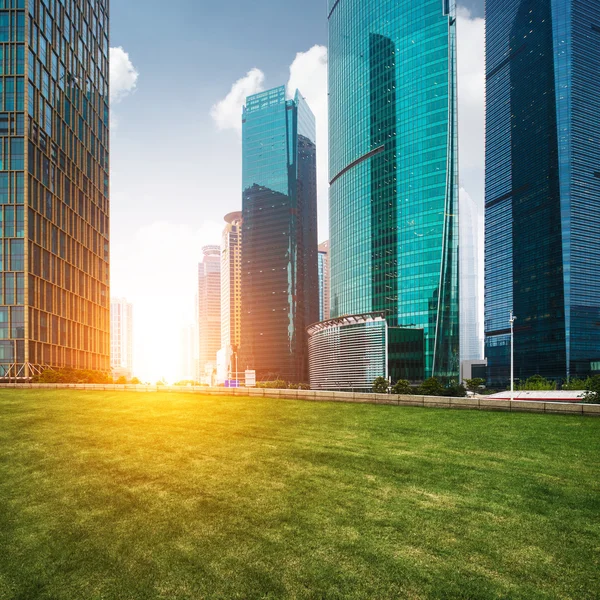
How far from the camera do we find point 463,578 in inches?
284

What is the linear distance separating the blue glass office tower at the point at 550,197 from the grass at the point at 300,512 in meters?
143

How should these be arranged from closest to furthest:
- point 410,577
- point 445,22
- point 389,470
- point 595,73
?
point 410,577 < point 389,470 < point 445,22 < point 595,73

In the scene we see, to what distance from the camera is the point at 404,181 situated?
114500 millimetres

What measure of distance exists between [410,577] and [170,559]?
4.02m

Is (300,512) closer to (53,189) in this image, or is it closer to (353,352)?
(53,189)

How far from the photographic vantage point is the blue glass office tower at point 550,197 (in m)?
141

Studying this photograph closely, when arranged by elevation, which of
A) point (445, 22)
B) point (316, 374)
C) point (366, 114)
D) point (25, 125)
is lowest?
point (316, 374)

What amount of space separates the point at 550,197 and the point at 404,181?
7237 cm

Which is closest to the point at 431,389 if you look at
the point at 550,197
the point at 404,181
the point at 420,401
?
the point at 420,401

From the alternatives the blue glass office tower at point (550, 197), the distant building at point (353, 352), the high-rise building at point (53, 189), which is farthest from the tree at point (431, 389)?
the blue glass office tower at point (550, 197)

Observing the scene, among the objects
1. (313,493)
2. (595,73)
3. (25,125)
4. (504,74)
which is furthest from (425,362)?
(504,74)

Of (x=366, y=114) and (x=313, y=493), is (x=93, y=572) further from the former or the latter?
(x=366, y=114)

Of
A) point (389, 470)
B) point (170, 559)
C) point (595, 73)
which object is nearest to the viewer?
point (170, 559)

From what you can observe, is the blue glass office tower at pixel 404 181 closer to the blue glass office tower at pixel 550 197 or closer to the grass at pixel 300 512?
the blue glass office tower at pixel 550 197
